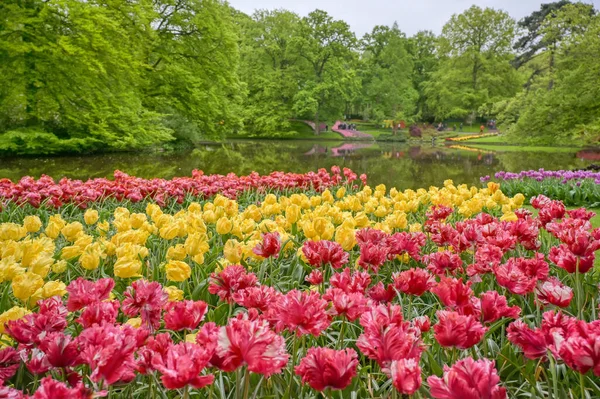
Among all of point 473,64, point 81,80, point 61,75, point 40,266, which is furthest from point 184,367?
point 473,64

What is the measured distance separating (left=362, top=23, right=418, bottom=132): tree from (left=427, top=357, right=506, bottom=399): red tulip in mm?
39609

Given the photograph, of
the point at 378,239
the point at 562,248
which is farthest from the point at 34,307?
the point at 562,248

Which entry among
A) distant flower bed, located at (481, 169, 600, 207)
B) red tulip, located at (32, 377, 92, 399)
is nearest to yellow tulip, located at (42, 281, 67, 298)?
red tulip, located at (32, 377, 92, 399)

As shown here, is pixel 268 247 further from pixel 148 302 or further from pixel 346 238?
pixel 148 302

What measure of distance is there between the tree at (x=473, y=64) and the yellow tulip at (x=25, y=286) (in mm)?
39585

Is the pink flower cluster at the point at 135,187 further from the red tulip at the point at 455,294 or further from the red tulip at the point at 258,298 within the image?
the red tulip at the point at 455,294

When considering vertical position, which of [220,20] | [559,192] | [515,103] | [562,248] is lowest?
[559,192]

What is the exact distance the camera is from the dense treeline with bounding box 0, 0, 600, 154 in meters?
12.5

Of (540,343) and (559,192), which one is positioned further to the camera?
(559,192)

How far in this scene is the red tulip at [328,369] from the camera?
2.80ft

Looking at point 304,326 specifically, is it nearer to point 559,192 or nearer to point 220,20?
point 559,192

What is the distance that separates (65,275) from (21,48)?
11.9 m

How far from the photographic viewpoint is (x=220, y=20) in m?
19.2

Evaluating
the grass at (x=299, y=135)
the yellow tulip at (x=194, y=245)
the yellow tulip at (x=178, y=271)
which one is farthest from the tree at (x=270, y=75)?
the yellow tulip at (x=178, y=271)
